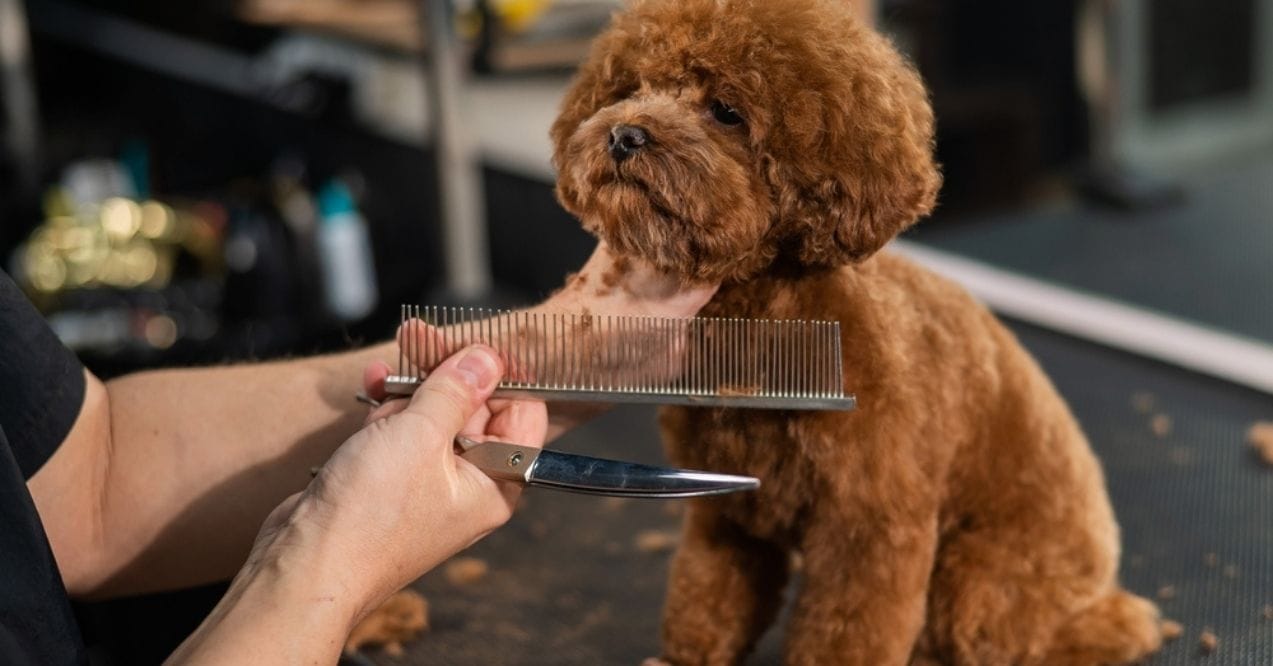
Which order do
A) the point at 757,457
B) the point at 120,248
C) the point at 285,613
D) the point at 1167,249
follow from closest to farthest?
the point at 285,613 → the point at 757,457 → the point at 1167,249 → the point at 120,248

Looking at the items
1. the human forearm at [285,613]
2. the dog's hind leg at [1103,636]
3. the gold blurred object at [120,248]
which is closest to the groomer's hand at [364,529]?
the human forearm at [285,613]

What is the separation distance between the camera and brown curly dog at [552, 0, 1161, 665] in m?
0.76

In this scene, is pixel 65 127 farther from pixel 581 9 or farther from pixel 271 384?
pixel 271 384

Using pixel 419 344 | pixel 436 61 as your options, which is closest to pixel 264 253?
pixel 436 61

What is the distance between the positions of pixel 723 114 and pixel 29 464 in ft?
1.78

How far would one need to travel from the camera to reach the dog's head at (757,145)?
2.48ft

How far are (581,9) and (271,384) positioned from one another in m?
1.29

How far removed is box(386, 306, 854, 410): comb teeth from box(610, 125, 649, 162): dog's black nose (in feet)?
0.38

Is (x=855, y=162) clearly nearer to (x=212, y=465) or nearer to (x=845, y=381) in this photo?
(x=845, y=381)

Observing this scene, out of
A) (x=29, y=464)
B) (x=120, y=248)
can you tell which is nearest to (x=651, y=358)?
(x=29, y=464)

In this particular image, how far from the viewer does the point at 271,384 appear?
99 cm

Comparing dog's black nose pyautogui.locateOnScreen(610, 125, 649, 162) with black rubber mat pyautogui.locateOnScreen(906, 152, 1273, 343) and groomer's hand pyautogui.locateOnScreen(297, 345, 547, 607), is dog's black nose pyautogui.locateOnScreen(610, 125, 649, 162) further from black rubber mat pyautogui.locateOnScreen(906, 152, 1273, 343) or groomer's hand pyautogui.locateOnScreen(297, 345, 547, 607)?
black rubber mat pyautogui.locateOnScreen(906, 152, 1273, 343)

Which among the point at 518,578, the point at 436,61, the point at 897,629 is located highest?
the point at 436,61

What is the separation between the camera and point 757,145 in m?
0.77
